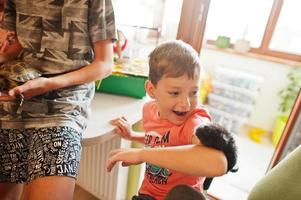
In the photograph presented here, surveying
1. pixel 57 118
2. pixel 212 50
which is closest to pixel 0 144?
pixel 57 118

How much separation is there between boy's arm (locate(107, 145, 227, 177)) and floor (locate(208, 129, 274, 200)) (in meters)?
1.11

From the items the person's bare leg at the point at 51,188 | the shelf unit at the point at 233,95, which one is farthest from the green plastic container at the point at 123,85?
the shelf unit at the point at 233,95

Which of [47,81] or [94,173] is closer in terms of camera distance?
[47,81]

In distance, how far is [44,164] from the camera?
2.14ft

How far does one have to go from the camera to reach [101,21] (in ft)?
2.45

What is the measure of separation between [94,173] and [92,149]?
0.15 m

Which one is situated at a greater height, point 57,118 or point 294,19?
point 294,19

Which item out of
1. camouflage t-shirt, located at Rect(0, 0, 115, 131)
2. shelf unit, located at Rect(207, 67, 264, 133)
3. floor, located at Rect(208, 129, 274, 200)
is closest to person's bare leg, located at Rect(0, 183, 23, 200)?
camouflage t-shirt, located at Rect(0, 0, 115, 131)

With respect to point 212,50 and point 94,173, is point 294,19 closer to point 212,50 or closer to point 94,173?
point 212,50

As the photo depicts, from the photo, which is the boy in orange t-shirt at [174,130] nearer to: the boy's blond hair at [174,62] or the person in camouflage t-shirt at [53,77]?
the boy's blond hair at [174,62]

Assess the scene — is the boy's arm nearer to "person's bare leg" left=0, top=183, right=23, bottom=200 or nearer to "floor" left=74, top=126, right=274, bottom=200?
"person's bare leg" left=0, top=183, right=23, bottom=200

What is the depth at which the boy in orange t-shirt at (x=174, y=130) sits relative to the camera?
50cm

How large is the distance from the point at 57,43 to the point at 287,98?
2.04 meters

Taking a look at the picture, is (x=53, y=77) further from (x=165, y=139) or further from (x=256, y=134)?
(x=256, y=134)
